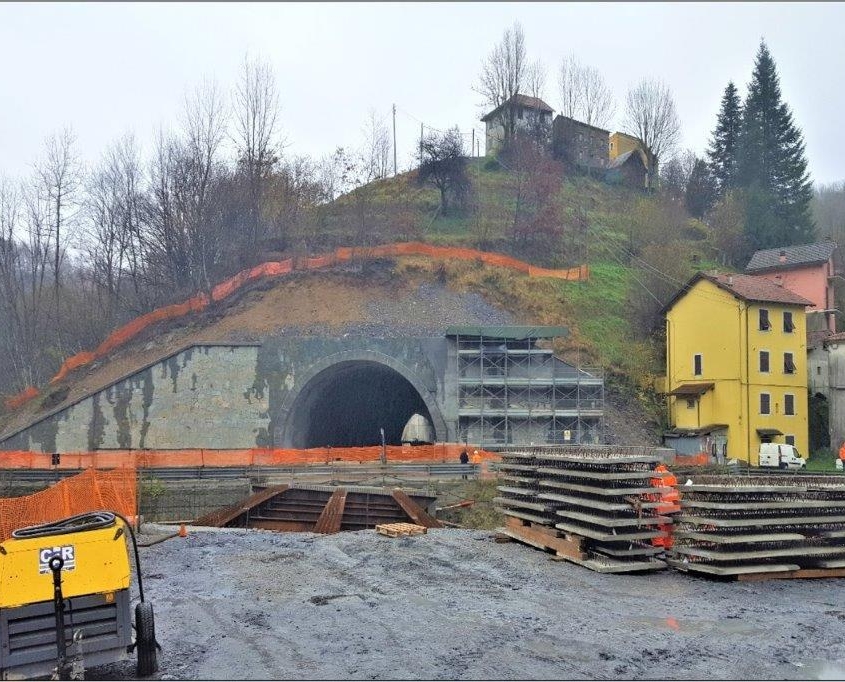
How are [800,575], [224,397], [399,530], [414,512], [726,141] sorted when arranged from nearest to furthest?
[800,575], [399,530], [414,512], [224,397], [726,141]

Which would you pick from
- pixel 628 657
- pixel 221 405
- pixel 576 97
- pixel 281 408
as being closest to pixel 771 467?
pixel 281 408

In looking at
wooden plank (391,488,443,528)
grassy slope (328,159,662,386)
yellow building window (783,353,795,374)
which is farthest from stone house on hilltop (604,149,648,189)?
wooden plank (391,488,443,528)

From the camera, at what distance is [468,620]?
1016 centimetres

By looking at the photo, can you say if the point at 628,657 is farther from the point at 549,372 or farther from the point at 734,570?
the point at 549,372

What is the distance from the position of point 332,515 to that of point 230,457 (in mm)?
11055

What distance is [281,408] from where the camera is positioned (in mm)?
33844

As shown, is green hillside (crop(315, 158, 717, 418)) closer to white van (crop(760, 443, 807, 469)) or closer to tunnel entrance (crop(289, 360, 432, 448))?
white van (crop(760, 443, 807, 469))

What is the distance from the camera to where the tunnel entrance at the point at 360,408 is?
38.2 metres

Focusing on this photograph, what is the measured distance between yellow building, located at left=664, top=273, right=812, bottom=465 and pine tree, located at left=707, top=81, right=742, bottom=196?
32.9m

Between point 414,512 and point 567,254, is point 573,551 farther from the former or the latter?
point 567,254

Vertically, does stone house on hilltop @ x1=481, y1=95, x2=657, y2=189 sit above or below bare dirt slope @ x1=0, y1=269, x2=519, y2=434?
above

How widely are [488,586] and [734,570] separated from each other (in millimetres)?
4189

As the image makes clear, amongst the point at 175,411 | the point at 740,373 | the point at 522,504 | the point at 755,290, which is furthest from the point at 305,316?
the point at 522,504

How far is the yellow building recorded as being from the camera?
3572 centimetres
